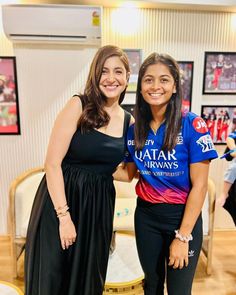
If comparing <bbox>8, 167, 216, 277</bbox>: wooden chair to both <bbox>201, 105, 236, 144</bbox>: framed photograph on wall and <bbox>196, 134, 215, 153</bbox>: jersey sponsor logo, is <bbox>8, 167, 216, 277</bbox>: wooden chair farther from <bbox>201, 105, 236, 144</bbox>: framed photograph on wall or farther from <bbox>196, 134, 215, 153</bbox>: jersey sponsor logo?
<bbox>196, 134, 215, 153</bbox>: jersey sponsor logo

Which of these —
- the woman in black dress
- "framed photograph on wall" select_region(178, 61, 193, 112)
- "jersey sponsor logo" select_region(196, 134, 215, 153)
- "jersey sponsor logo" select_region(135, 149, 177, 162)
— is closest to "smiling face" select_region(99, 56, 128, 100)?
the woman in black dress

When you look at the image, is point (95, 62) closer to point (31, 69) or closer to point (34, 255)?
point (34, 255)

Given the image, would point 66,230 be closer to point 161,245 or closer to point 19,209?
point 161,245

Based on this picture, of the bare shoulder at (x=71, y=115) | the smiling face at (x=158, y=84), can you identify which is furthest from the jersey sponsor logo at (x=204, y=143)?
the bare shoulder at (x=71, y=115)

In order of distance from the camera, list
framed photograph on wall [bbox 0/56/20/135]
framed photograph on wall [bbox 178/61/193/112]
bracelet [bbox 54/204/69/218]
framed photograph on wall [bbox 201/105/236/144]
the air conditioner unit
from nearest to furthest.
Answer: bracelet [bbox 54/204/69/218], the air conditioner unit, framed photograph on wall [bbox 0/56/20/135], framed photograph on wall [bbox 178/61/193/112], framed photograph on wall [bbox 201/105/236/144]

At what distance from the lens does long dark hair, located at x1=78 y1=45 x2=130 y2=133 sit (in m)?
1.21

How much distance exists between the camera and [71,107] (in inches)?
48.1

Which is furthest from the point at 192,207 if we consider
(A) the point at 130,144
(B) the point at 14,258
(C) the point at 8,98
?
(C) the point at 8,98

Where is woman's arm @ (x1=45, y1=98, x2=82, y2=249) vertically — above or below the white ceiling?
below

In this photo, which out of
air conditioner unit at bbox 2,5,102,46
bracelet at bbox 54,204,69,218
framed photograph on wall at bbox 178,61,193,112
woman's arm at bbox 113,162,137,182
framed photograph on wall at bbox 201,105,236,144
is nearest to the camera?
bracelet at bbox 54,204,69,218

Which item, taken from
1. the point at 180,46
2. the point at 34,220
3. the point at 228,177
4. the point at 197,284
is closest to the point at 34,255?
the point at 34,220

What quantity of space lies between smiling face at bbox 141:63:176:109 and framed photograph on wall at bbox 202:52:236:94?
1.73m

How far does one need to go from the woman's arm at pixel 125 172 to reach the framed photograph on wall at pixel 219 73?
5.41 feet

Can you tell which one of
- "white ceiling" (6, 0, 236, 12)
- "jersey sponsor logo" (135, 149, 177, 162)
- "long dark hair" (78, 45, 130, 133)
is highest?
"white ceiling" (6, 0, 236, 12)
